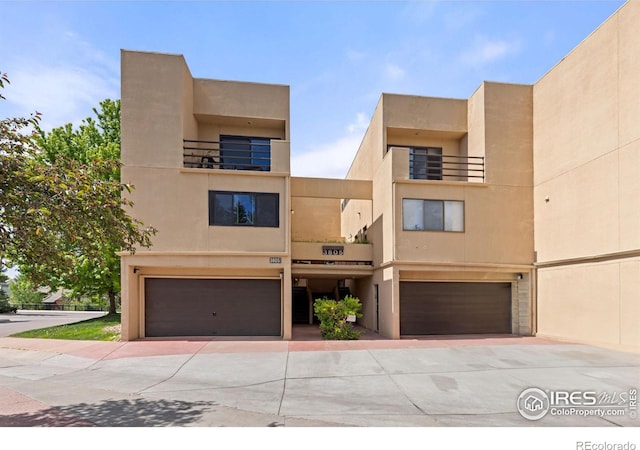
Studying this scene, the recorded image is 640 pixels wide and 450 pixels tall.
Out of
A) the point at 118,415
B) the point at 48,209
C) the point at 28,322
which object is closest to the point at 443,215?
the point at 118,415

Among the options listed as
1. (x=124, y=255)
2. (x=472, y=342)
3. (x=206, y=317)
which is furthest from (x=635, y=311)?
(x=124, y=255)

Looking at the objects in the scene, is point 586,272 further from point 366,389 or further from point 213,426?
point 213,426

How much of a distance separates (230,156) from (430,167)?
8.96 m

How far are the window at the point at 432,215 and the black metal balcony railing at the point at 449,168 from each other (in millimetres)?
1534

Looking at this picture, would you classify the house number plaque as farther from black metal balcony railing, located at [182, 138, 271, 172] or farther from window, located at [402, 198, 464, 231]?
black metal balcony railing, located at [182, 138, 271, 172]

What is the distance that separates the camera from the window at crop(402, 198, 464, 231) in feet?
51.7

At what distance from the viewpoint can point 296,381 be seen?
903 centimetres

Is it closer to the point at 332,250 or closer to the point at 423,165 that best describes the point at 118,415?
the point at 332,250

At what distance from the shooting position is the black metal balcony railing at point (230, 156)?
16.4m

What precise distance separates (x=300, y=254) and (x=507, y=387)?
417 inches

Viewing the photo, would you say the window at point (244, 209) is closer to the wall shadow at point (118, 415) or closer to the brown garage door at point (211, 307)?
the brown garage door at point (211, 307)

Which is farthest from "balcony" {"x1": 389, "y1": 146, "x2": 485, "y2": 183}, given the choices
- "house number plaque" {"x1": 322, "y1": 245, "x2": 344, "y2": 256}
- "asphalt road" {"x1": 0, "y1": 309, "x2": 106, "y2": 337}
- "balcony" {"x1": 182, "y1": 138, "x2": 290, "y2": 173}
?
"asphalt road" {"x1": 0, "y1": 309, "x2": 106, "y2": 337}

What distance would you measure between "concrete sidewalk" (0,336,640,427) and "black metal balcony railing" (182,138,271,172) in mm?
7428

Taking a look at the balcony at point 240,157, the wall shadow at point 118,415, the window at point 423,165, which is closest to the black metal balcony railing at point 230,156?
the balcony at point 240,157
